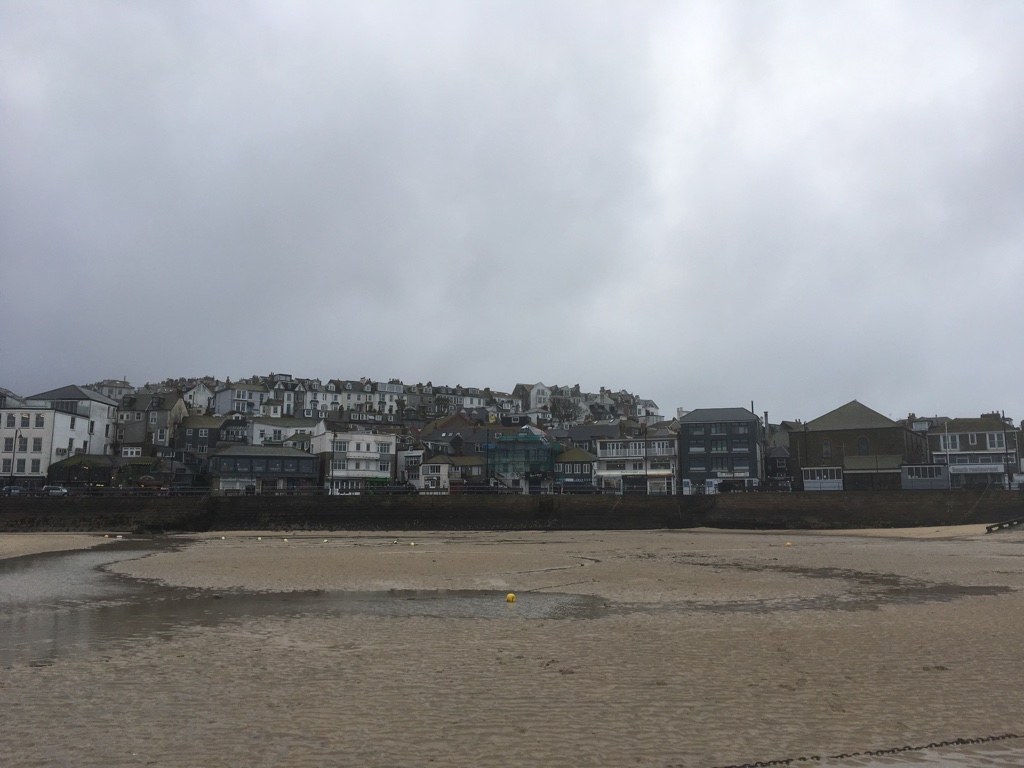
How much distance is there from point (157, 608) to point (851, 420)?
3128 inches

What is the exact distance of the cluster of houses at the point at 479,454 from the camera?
244 ft

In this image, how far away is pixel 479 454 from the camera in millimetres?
91250

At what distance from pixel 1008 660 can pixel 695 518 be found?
4852cm

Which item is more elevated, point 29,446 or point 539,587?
point 29,446

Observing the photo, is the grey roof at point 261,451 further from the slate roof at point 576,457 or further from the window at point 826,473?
the window at point 826,473

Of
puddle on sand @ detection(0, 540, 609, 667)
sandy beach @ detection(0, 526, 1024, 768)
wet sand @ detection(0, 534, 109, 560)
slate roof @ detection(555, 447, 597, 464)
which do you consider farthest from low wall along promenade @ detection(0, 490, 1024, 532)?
sandy beach @ detection(0, 526, 1024, 768)

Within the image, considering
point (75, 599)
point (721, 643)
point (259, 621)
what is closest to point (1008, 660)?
point (721, 643)

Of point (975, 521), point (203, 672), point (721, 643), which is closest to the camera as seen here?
point (203, 672)

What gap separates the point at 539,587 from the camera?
66.3 feet

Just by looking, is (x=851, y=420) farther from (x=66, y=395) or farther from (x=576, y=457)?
(x=66, y=395)

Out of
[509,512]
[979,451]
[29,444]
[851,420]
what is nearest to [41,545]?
[509,512]

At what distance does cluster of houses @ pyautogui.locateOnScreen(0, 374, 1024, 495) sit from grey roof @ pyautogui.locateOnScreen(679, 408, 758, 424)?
0.57ft

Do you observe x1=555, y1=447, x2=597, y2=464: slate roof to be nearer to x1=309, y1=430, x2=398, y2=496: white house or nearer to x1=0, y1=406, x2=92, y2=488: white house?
x1=309, y1=430, x2=398, y2=496: white house

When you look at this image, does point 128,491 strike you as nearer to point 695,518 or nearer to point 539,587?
point 695,518
